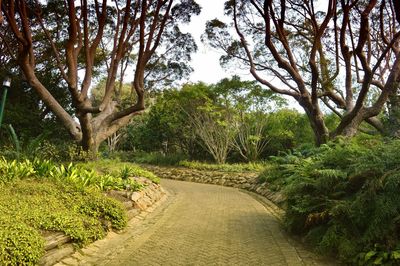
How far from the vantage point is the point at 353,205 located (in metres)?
4.42

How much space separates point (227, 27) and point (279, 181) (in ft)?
26.7

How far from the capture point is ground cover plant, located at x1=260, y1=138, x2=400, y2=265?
4051mm

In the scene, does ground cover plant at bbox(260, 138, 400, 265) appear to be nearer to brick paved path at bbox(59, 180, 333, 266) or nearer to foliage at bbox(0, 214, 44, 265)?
brick paved path at bbox(59, 180, 333, 266)

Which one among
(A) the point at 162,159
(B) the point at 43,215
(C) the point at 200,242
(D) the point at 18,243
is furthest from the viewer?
(A) the point at 162,159

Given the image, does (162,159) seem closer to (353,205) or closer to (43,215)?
(43,215)

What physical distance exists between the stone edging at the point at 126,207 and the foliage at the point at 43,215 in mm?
130

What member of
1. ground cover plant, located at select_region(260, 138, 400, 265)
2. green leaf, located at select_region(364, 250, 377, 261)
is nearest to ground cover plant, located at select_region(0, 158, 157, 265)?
ground cover plant, located at select_region(260, 138, 400, 265)

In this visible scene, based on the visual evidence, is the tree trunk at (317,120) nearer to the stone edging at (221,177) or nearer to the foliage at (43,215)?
the stone edging at (221,177)

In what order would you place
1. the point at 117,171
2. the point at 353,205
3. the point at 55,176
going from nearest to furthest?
the point at 353,205
the point at 55,176
the point at 117,171

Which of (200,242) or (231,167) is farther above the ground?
(231,167)

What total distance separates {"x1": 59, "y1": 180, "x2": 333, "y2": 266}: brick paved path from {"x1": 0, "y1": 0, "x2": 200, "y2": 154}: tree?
4.63m

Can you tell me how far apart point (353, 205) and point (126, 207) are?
438 centimetres

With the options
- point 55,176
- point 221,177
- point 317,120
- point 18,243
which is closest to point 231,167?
point 221,177

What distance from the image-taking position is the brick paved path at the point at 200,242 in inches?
180
